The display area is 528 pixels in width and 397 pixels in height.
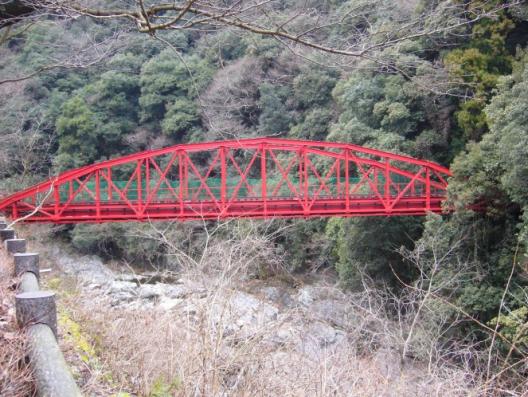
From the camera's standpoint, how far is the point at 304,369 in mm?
3547

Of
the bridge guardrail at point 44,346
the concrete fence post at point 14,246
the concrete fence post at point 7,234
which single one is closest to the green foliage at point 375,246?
the concrete fence post at point 7,234

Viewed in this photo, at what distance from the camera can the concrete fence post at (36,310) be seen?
1.88 metres

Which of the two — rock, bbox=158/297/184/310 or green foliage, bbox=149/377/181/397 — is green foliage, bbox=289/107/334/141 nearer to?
rock, bbox=158/297/184/310

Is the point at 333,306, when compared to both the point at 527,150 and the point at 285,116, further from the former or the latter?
the point at 285,116

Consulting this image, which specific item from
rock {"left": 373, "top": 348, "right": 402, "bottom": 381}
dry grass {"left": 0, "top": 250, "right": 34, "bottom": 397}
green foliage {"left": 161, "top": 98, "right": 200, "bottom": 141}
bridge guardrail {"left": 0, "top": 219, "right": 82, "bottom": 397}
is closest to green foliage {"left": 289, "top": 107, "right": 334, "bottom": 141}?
green foliage {"left": 161, "top": 98, "right": 200, "bottom": 141}

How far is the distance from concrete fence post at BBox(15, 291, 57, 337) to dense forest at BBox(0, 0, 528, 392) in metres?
1.73

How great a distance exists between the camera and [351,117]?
14.2 m

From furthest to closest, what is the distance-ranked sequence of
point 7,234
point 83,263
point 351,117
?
point 83,263
point 351,117
point 7,234

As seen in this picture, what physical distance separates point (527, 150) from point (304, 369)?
17.8ft

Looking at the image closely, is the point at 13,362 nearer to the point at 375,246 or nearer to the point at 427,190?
the point at 375,246

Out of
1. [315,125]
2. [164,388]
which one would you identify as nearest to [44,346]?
[164,388]

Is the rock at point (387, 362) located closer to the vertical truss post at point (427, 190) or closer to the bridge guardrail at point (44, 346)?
the bridge guardrail at point (44, 346)

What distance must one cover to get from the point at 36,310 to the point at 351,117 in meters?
13.1

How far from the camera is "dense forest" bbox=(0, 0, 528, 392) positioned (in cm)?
426
